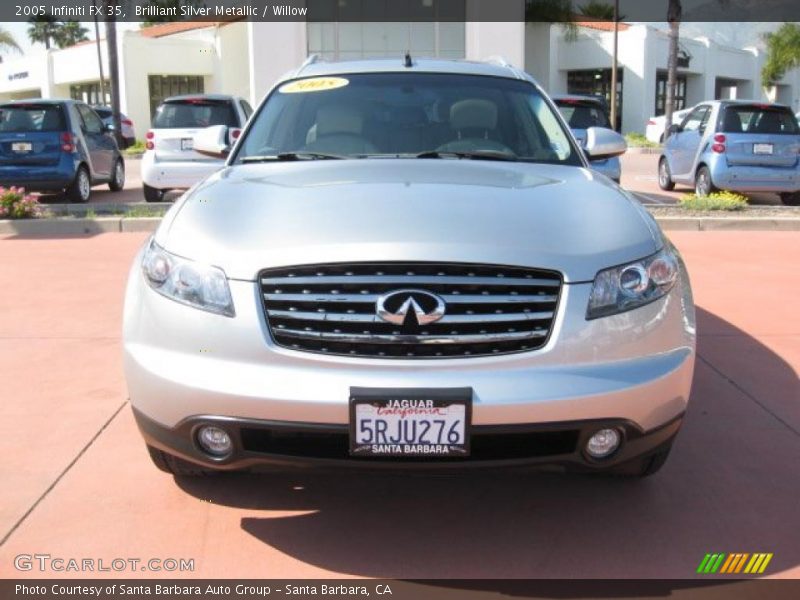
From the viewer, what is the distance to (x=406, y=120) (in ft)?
14.4

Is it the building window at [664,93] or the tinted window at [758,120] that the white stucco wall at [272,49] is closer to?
the tinted window at [758,120]

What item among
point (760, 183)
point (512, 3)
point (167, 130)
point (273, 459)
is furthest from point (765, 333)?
point (512, 3)

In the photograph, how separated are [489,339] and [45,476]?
2049 mm

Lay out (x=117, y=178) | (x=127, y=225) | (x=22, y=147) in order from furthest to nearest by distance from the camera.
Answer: (x=117, y=178), (x=22, y=147), (x=127, y=225)

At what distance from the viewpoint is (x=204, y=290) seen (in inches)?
112

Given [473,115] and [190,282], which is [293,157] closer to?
[473,115]

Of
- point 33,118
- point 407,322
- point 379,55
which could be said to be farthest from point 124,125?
point 407,322

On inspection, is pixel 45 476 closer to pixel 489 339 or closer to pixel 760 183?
pixel 489 339

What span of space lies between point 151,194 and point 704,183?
823cm

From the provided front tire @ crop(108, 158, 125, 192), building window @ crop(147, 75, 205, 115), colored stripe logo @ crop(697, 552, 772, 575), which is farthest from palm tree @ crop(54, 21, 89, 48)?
colored stripe logo @ crop(697, 552, 772, 575)

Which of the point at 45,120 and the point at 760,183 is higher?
the point at 45,120

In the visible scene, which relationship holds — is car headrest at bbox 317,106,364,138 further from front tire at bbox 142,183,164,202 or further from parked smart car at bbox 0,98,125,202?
parked smart car at bbox 0,98,125,202

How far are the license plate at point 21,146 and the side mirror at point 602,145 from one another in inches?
408

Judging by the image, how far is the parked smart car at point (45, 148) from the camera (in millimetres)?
12781
